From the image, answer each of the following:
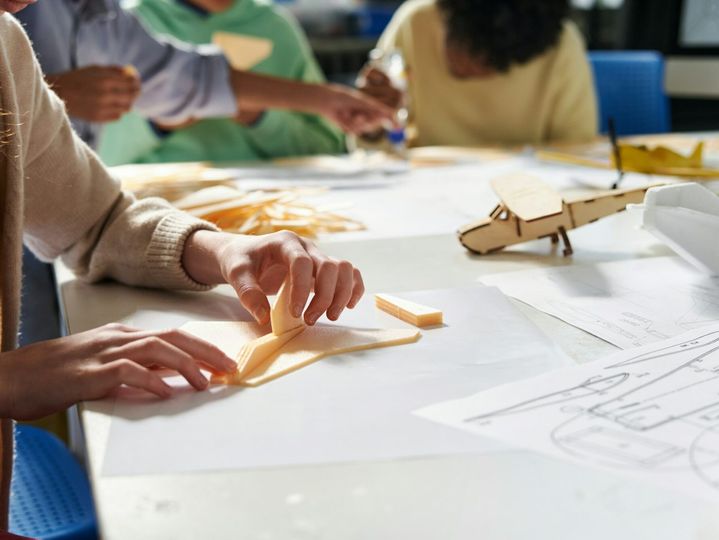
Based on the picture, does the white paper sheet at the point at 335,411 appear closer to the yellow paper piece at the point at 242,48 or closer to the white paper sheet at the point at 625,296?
the white paper sheet at the point at 625,296

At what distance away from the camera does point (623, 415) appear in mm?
526

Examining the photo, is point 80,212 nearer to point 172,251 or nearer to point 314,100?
point 172,251

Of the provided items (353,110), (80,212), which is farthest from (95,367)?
(353,110)

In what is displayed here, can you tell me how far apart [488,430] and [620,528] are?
0.12 meters

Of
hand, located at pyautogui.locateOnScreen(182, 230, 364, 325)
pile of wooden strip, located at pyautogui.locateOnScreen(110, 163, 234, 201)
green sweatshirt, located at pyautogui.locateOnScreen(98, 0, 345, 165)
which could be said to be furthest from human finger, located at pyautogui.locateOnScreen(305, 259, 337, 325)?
green sweatshirt, located at pyautogui.locateOnScreen(98, 0, 345, 165)

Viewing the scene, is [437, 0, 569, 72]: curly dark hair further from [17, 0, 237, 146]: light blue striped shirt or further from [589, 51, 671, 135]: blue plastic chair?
[17, 0, 237, 146]: light blue striped shirt

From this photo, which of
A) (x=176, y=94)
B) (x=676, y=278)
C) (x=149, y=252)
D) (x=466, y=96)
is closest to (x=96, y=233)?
(x=149, y=252)

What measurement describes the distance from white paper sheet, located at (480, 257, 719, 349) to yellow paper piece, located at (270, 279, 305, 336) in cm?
24

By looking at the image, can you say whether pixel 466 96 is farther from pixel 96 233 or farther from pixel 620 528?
pixel 620 528

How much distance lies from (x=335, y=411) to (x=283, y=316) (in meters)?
0.14

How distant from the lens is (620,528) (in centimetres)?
41

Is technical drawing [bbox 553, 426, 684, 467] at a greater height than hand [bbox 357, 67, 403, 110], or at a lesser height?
lesser

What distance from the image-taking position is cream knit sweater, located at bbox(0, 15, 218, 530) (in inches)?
31.1

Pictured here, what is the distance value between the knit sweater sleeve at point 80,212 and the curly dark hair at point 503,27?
150 centimetres
